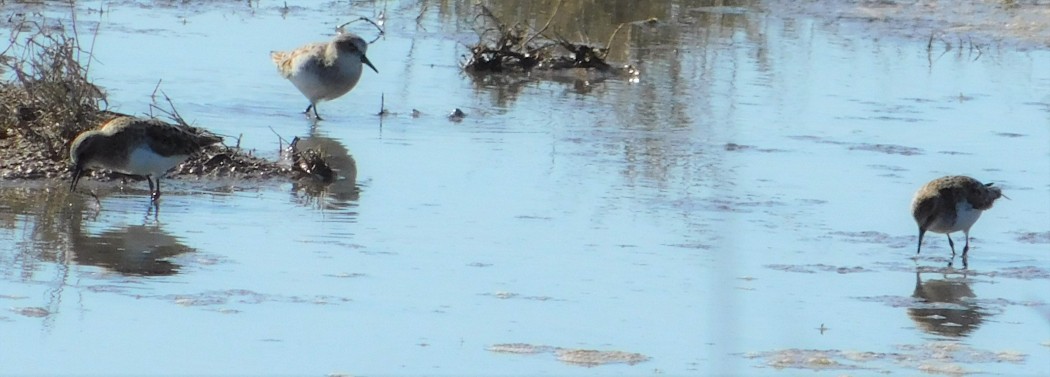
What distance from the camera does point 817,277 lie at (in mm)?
8102

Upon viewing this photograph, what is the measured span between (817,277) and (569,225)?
→ 1.40 m

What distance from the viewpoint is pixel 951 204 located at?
9.07 meters

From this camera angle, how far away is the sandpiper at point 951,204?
898 centimetres

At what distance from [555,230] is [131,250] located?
2097mm

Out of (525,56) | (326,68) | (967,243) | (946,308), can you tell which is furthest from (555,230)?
(525,56)

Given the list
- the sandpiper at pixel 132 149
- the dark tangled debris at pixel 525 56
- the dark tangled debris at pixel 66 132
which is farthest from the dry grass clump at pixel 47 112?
the dark tangled debris at pixel 525 56

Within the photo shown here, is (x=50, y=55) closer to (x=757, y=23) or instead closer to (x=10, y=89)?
(x=10, y=89)

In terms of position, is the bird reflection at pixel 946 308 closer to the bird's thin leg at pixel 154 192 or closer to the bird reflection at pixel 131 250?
the bird reflection at pixel 131 250

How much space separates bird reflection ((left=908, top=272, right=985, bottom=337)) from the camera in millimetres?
7371

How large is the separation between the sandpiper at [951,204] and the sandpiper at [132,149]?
3.93 m

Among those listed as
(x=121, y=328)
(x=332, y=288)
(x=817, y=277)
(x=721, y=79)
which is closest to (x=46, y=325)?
(x=121, y=328)

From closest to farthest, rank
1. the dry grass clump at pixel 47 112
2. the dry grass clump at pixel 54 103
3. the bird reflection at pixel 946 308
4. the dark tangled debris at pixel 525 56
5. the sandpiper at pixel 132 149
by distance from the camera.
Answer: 1. the bird reflection at pixel 946 308
2. the sandpiper at pixel 132 149
3. the dry grass clump at pixel 47 112
4. the dry grass clump at pixel 54 103
5. the dark tangled debris at pixel 525 56

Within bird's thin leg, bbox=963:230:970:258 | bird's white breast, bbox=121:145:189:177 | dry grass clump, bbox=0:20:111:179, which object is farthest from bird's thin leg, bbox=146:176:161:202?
bird's thin leg, bbox=963:230:970:258

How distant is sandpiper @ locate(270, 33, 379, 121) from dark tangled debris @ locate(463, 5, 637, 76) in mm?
1821
